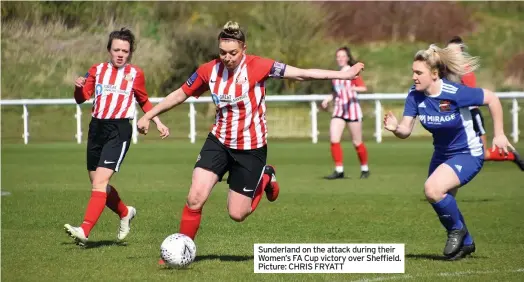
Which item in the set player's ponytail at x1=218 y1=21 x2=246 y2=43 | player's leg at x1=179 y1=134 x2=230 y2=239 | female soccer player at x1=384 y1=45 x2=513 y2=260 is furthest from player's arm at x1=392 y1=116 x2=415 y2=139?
player's ponytail at x1=218 y1=21 x2=246 y2=43

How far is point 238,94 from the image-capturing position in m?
9.02

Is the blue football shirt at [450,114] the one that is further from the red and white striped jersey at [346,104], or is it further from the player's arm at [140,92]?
the red and white striped jersey at [346,104]

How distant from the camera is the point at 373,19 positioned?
164 feet

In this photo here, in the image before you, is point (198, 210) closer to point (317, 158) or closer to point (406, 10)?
point (317, 158)

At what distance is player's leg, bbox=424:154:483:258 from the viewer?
932 centimetres

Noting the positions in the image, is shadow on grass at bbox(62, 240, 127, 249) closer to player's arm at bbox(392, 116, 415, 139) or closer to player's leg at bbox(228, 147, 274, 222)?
player's leg at bbox(228, 147, 274, 222)

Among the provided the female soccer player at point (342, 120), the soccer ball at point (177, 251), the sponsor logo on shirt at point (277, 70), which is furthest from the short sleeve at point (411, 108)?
the female soccer player at point (342, 120)

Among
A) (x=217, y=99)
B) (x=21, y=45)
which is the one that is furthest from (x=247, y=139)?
(x=21, y=45)

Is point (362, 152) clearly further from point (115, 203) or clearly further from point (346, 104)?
point (115, 203)

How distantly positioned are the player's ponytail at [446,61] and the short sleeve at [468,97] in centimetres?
21

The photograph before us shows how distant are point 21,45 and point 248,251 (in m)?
27.0

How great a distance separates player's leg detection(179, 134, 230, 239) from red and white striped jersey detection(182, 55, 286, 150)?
0.11 m

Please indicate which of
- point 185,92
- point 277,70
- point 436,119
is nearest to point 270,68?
point 277,70

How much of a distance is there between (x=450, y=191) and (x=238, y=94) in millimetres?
2088
